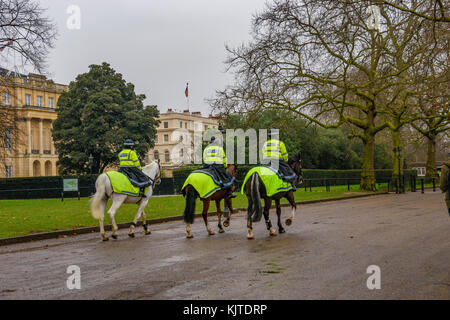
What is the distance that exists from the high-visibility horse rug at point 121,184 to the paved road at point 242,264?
1.14 m

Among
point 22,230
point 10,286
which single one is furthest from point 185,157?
point 10,286

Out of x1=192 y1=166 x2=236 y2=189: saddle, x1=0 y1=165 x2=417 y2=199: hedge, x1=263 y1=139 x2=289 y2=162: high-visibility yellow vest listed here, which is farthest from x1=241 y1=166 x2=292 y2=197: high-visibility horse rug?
x1=0 y1=165 x2=417 y2=199: hedge

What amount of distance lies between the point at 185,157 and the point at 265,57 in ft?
235

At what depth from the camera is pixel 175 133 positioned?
105 m

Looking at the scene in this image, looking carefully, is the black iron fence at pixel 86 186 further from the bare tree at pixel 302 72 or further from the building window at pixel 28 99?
the building window at pixel 28 99

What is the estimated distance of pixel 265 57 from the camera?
27.6 meters

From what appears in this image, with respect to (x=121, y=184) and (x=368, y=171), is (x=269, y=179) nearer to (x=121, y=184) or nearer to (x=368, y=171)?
(x=121, y=184)

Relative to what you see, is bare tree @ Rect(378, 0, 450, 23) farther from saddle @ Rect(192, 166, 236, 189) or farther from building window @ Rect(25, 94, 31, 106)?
building window @ Rect(25, 94, 31, 106)

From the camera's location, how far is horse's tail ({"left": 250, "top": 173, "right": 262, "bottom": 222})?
10664mm

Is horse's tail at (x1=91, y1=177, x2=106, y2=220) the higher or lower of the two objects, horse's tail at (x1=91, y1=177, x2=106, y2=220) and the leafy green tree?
the lower

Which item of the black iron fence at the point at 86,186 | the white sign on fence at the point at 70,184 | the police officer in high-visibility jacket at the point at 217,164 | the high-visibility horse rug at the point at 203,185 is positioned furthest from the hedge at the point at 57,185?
the high-visibility horse rug at the point at 203,185

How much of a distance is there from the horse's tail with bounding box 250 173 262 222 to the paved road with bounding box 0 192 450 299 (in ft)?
1.75

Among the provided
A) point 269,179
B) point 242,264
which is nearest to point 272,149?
point 269,179

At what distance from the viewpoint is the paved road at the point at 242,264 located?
19.3 feet
